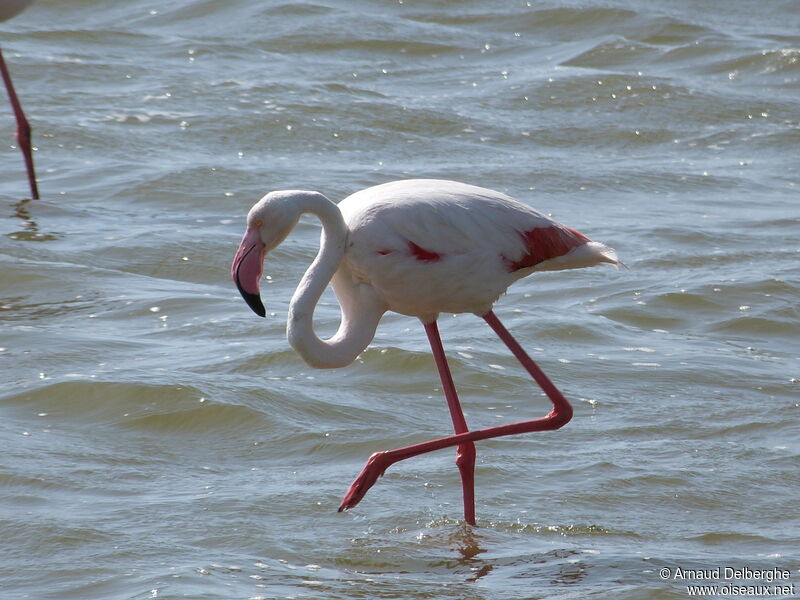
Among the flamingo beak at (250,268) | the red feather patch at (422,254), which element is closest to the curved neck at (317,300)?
the flamingo beak at (250,268)

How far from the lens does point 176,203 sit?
9492 millimetres

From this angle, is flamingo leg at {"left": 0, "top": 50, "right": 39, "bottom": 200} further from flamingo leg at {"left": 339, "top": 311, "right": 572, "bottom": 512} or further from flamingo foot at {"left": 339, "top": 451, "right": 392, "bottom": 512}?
flamingo foot at {"left": 339, "top": 451, "right": 392, "bottom": 512}

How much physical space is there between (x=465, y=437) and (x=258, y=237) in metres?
1.12

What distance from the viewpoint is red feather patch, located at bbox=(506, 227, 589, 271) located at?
209 inches

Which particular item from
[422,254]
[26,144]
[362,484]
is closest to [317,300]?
[422,254]

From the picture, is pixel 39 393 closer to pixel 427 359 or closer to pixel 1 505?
pixel 1 505

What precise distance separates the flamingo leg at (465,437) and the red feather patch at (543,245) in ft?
1.00

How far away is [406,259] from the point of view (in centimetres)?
507

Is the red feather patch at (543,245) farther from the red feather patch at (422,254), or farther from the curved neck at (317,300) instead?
the curved neck at (317,300)

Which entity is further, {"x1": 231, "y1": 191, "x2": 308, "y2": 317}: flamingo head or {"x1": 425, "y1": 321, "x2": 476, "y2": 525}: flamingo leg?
{"x1": 425, "y1": 321, "x2": 476, "y2": 525}: flamingo leg

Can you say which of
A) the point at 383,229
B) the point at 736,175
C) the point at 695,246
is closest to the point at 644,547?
the point at 383,229

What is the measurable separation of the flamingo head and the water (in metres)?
0.92

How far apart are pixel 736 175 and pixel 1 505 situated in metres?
6.76

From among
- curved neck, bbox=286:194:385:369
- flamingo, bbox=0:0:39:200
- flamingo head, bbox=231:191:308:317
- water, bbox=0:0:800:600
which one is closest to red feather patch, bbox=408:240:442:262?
curved neck, bbox=286:194:385:369
